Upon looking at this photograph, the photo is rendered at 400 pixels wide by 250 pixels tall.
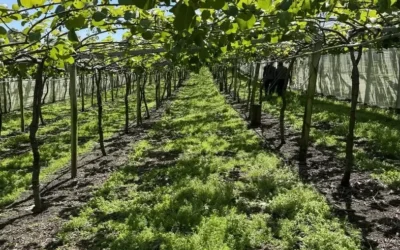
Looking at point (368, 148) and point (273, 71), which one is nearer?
point (368, 148)

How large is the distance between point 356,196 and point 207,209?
80.7 inches

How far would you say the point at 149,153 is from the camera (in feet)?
28.4

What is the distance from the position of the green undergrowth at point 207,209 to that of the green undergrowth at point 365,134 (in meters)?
1.44


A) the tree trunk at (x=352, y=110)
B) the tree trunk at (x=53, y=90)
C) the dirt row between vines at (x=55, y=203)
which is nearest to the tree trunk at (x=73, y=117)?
the dirt row between vines at (x=55, y=203)

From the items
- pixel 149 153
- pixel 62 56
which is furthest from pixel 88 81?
pixel 62 56

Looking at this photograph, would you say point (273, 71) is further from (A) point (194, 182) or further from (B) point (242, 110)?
(A) point (194, 182)

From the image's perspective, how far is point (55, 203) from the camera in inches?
225

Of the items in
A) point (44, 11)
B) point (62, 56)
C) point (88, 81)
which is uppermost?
point (44, 11)

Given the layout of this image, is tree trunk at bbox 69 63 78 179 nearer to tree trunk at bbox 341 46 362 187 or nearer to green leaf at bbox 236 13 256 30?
tree trunk at bbox 341 46 362 187

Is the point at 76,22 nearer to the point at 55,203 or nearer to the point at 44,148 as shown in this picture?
the point at 55,203

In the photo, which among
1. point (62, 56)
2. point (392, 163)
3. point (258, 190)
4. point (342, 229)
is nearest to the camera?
point (62, 56)

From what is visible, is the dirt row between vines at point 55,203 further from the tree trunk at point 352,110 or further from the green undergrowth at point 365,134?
the green undergrowth at point 365,134

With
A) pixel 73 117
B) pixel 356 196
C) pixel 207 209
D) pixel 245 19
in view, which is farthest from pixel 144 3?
pixel 73 117

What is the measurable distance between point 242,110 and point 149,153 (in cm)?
703
